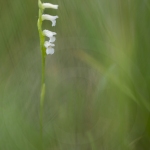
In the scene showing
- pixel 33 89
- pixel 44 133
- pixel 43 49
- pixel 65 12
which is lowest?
pixel 44 133

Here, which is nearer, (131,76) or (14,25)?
(131,76)

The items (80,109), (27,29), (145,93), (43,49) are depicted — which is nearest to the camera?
(43,49)

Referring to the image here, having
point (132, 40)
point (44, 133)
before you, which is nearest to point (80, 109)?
point (44, 133)

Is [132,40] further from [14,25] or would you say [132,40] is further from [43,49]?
[14,25]

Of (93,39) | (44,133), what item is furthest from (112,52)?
(44,133)

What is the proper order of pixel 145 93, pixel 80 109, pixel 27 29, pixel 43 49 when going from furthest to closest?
pixel 27 29 < pixel 80 109 < pixel 145 93 < pixel 43 49

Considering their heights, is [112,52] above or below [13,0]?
below

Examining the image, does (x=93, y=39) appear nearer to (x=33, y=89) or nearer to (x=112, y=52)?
(x=112, y=52)
